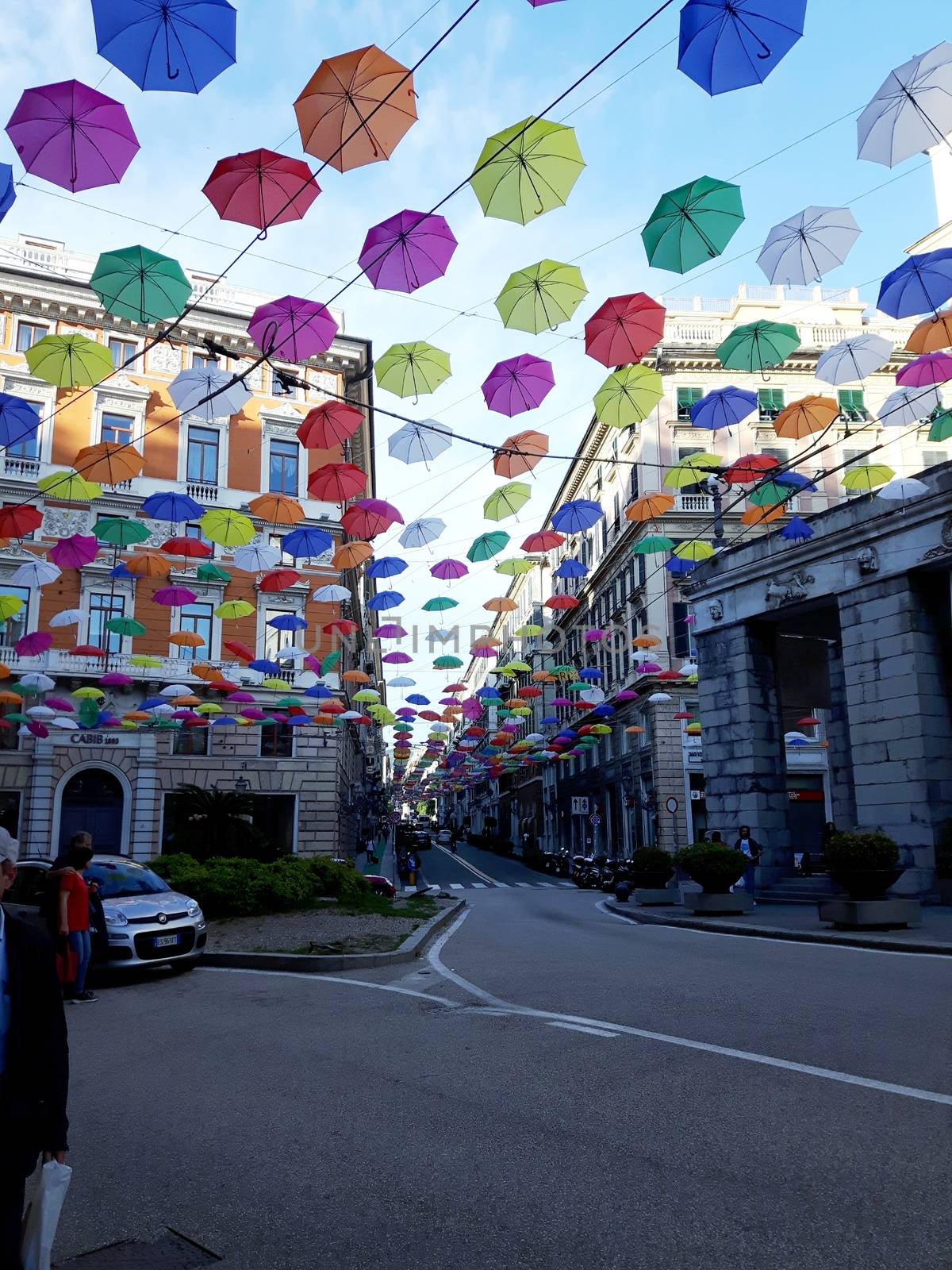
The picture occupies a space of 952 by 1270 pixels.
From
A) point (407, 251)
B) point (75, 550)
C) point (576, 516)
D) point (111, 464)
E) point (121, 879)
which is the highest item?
point (407, 251)

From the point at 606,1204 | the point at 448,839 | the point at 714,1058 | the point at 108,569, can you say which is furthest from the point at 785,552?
the point at 448,839

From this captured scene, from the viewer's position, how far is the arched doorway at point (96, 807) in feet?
111

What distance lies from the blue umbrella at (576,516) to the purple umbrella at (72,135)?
10.5m


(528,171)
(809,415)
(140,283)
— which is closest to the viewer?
(528,171)

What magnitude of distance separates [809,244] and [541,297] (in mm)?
3352

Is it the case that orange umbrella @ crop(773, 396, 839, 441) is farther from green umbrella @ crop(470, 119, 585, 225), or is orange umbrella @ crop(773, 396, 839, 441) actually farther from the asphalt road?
the asphalt road

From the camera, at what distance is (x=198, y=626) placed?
35.7 metres

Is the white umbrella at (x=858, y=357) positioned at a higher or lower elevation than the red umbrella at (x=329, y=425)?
higher

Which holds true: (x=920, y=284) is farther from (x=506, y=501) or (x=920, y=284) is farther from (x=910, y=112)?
(x=506, y=501)

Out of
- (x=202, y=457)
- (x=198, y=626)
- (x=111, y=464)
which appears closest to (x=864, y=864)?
(x=111, y=464)

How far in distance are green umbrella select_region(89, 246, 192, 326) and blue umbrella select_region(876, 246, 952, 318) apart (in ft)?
27.9

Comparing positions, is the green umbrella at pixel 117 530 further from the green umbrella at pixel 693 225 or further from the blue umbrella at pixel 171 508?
the green umbrella at pixel 693 225

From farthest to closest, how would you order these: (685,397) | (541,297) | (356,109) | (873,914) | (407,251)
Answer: (685,397), (873,914), (541,297), (407,251), (356,109)

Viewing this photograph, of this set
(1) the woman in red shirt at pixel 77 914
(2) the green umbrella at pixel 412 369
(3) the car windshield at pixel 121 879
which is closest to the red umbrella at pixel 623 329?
(2) the green umbrella at pixel 412 369
